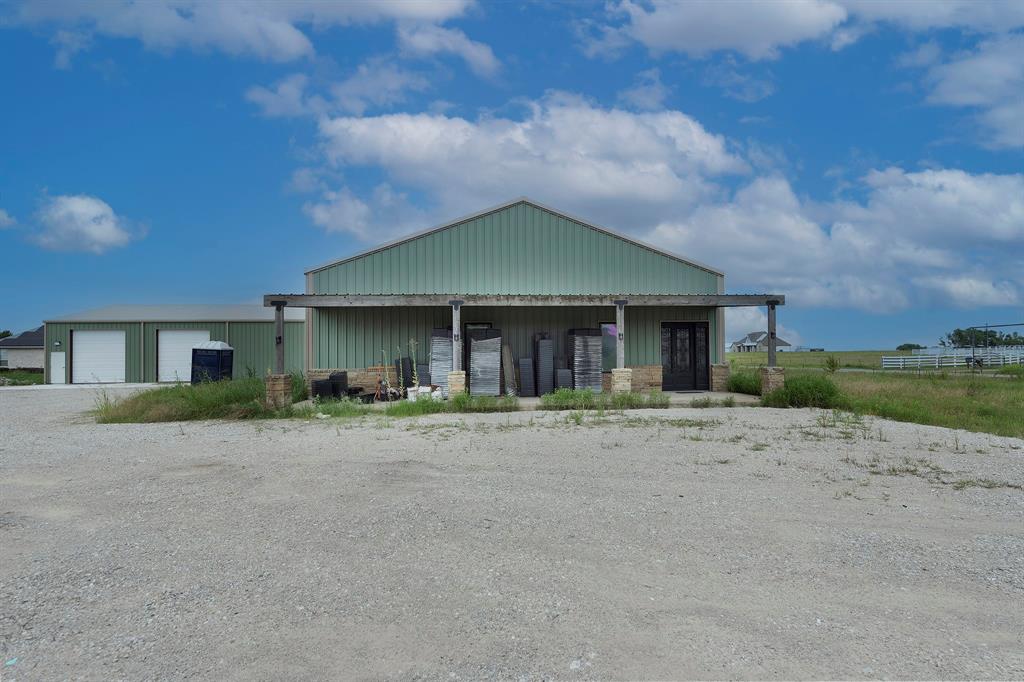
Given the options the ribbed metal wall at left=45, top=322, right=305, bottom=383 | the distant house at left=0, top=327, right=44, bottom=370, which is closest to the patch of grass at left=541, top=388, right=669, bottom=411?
the ribbed metal wall at left=45, top=322, right=305, bottom=383

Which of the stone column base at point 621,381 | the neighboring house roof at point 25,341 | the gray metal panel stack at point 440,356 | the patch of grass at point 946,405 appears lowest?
the patch of grass at point 946,405

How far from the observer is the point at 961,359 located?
3906cm

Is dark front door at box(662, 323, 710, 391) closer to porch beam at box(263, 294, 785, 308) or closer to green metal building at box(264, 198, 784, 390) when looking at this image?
green metal building at box(264, 198, 784, 390)

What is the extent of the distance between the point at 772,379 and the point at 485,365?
7.56 meters

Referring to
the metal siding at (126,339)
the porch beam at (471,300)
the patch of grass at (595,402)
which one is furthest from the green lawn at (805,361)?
the metal siding at (126,339)

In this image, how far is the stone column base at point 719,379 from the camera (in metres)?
19.4

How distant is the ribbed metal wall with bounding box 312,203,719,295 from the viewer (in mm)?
18172

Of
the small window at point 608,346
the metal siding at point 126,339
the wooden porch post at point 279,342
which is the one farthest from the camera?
the metal siding at point 126,339

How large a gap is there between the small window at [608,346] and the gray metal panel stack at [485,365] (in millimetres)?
3721

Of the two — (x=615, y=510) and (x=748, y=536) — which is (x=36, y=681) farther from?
(x=748, y=536)

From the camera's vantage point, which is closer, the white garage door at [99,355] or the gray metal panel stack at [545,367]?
the gray metal panel stack at [545,367]

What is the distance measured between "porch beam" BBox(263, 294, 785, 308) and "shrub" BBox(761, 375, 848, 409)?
123 inches

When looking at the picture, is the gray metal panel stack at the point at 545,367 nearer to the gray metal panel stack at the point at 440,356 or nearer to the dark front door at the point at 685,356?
the gray metal panel stack at the point at 440,356

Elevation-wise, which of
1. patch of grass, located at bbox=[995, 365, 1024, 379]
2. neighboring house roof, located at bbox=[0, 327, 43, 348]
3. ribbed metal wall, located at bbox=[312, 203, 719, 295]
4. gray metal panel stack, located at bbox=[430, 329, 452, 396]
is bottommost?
patch of grass, located at bbox=[995, 365, 1024, 379]
